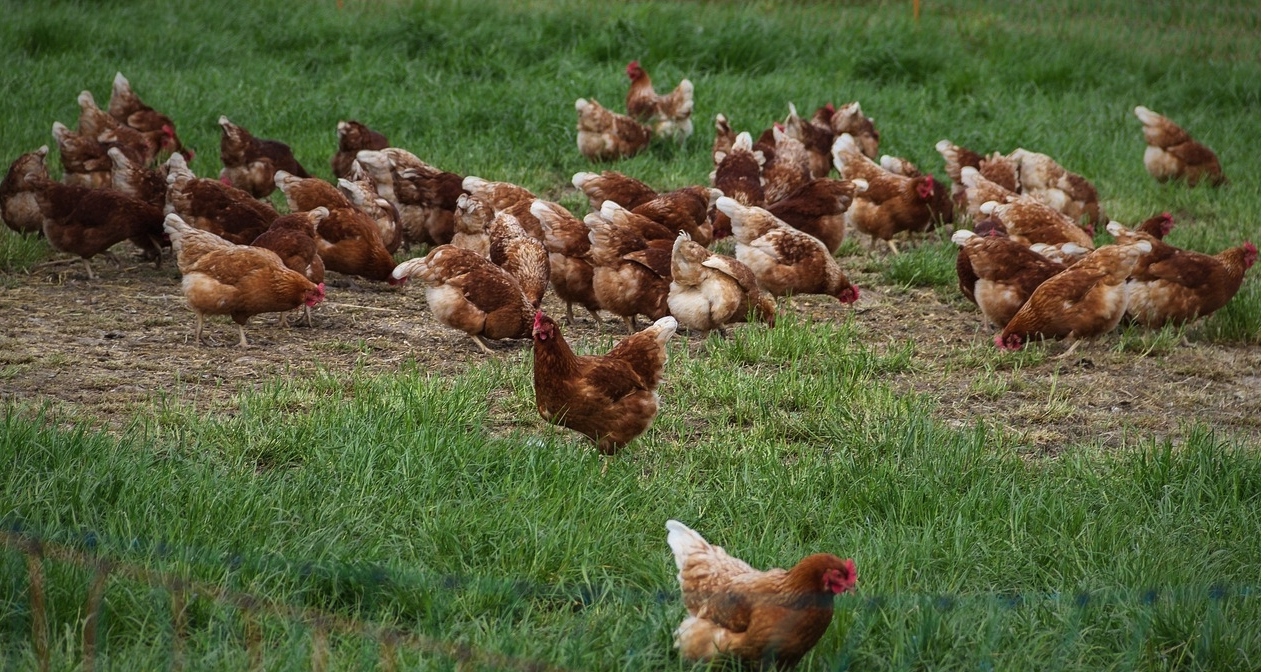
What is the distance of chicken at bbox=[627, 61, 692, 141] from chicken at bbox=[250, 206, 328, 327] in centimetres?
464

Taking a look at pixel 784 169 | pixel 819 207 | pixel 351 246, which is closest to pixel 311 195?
pixel 351 246

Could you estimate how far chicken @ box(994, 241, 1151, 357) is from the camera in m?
6.65

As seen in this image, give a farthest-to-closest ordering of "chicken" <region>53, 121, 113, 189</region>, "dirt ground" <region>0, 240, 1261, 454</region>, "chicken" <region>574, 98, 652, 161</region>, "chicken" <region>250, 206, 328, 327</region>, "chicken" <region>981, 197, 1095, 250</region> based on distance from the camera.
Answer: "chicken" <region>574, 98, 652, 161</region> → "chicken" <region>53, 121, 113, 189</region> → "chicken" <region>981, 197, 1095, 250</region> → "chicken" <region>250, 206, 328, 327</region> → "dirt ground" <region>0, 240, 1261, 454</region>

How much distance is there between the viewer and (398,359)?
6.33 m

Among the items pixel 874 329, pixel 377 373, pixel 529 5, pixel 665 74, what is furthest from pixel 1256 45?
pixel 377 373

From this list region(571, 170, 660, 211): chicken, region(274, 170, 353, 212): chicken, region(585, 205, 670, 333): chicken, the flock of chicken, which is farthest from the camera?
region(571, 170, 660, 211): chicken

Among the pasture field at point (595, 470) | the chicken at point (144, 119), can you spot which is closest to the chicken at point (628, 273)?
the pasture field at point (595, 470)

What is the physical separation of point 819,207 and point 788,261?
1.01m

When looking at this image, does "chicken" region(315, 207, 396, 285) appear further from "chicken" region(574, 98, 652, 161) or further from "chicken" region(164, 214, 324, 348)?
"chicken" region(574, 98, 652, 161)

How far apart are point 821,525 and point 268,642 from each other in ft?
6.69

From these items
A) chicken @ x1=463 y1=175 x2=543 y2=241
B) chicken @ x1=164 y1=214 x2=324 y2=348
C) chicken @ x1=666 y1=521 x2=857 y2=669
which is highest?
chicken @ x1=666 y1=521 x2=857 y2=669

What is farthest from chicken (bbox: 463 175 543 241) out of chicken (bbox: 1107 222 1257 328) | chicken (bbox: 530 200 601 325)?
chicken (bbox: 1107 222 1257 328)

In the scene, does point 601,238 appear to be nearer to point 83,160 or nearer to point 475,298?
point 475,298

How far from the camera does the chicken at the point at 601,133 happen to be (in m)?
10.4
